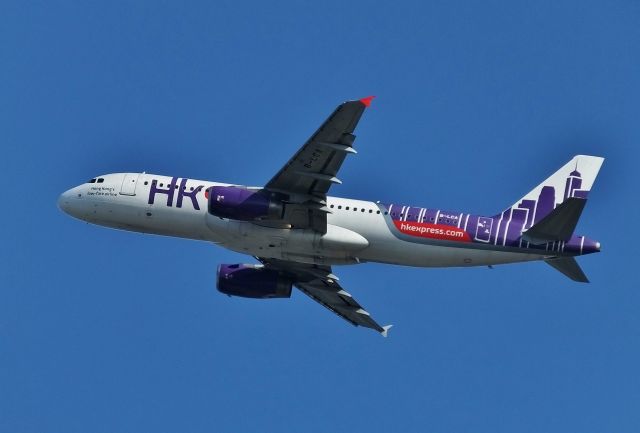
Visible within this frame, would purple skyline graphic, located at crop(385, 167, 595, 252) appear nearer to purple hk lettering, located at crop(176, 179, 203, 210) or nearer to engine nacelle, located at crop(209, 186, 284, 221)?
engine nacelle, located at crop(209, 186, 284, 221)

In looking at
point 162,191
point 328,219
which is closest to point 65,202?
point 162,191

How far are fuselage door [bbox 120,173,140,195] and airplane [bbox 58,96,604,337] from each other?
0.06 m

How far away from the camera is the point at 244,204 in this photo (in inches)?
2542

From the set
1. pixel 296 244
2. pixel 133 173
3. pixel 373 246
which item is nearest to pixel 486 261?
pixel 373 246

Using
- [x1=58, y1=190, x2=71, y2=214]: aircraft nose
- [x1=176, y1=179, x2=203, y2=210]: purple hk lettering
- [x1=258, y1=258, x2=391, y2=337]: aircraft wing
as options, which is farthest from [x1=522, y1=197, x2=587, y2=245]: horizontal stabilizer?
[x1=58, y1=190, x2=71, y2=214]: aircraft nose

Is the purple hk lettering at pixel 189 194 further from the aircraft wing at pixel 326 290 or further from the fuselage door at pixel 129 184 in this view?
the aircraft wing at pixel 326 290

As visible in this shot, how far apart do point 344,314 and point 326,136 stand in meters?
18.3

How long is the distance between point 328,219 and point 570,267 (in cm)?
1433

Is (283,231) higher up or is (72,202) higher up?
(72,202)

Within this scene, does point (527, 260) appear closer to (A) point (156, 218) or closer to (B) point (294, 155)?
(B) point (294, 155)

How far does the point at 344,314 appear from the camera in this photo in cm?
7550

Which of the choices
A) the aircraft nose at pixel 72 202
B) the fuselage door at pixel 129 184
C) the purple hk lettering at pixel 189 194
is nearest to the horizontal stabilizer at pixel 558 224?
the purple hk lettering at pixel 189 194

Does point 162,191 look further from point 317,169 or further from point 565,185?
point 565,185

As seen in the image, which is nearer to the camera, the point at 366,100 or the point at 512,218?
the point at 366,100
